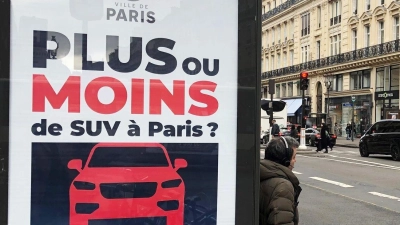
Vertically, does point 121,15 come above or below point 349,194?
above

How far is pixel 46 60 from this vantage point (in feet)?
7.18

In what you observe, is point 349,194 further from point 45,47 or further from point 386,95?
point 386,95

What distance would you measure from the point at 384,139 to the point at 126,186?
18999 millimetres

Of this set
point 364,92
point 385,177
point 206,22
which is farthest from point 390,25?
point 206,22

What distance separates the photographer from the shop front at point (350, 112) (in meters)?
38.5

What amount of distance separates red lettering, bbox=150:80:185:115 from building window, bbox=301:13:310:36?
5021 centimetres

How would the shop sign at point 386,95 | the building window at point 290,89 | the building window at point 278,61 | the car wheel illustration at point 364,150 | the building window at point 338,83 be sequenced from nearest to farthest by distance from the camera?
the car wheel illustration at point 364,150
the shop sign at point 386,95
the building window at point 338,83
the building window at point 290,89
the building window at point 278,61

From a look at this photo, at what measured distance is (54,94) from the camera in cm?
220

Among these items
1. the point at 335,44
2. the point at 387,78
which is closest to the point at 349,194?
the point at 387,78

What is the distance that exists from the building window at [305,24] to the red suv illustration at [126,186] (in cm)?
5034

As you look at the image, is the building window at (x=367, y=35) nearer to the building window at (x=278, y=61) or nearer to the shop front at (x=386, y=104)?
the shop front at (x=386, y=104)

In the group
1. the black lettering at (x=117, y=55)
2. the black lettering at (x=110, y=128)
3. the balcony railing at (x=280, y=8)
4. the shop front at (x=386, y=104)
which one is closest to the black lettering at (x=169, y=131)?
the black lettering at (x=110, y=128)

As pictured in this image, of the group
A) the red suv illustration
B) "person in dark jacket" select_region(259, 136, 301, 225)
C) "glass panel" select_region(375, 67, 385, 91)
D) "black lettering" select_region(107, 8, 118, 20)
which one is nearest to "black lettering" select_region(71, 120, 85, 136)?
the red suv illustration
